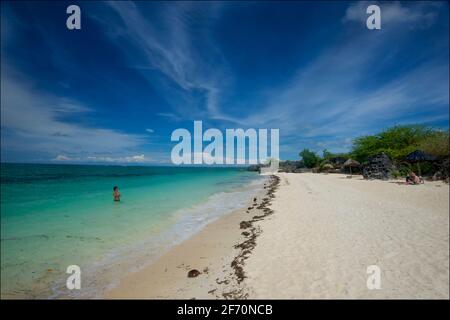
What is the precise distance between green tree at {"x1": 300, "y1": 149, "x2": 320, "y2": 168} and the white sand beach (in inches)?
2451

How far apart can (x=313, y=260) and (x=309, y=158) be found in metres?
69.7

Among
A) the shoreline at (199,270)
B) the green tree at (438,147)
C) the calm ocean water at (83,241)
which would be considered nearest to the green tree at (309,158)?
the green tree at (438,147)

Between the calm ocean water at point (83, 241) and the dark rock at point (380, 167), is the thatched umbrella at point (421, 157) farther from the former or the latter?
the calm ocean water at point (83, 241)

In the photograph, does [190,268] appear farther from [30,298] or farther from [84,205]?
[84,205]

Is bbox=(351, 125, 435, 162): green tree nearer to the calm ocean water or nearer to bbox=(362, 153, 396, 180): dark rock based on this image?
bbox=(362, 153, 396, 180): dark rock

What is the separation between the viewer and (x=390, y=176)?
23.5m

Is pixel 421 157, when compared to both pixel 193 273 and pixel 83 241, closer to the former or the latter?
pixel 193 273

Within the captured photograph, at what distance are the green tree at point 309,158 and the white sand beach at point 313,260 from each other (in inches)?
2451

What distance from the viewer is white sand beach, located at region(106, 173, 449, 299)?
4.26 m

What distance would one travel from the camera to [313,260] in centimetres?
539

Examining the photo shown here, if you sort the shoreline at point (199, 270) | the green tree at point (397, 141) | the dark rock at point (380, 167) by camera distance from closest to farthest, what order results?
the shoreline at point (199, 270), the dark rock at point (380, 167), the green tree at point (397, 141)

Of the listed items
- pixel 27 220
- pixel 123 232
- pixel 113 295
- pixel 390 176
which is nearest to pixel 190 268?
pixel 113 295

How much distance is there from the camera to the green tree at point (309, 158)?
225 ft
